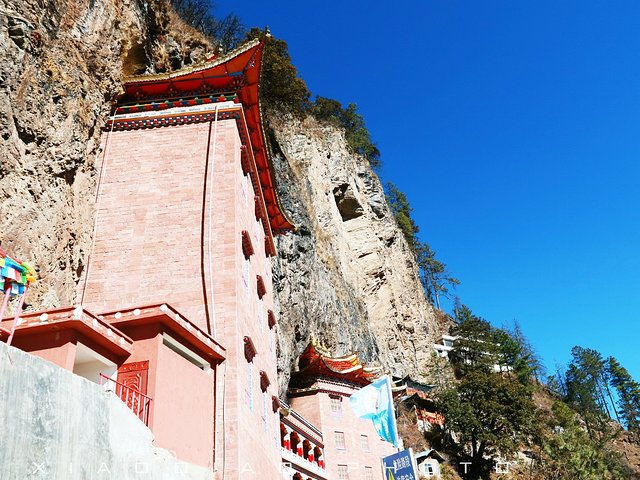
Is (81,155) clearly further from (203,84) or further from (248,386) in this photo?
(248,386)

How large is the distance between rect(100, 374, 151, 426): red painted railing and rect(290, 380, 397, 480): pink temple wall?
1807 centimetres

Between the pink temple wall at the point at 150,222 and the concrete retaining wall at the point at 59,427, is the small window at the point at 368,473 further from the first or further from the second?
the concrete retaining wall at the point at 59,427

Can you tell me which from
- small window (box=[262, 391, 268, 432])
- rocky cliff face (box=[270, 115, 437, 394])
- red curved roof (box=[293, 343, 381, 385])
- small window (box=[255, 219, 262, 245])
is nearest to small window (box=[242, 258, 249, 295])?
small window (box=[255, 219, 262, 245])

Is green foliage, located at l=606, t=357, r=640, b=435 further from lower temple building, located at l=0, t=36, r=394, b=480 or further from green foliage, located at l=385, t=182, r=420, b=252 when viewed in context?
lower temple building, located at l=0, t=36, r=394, b=480

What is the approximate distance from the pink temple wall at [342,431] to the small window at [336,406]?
0.10m

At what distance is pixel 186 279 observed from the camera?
13.6 m

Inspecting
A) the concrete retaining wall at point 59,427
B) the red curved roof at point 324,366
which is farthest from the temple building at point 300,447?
the concrete retaining wall at point 59,427

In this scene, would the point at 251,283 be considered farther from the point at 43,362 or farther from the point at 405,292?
the point at 405,292

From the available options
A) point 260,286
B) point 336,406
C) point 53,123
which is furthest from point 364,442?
point 53,123

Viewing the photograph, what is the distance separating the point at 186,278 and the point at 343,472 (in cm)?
1640

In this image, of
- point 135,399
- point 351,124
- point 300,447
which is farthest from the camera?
point 351,124

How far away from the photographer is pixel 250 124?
1789 centimetres

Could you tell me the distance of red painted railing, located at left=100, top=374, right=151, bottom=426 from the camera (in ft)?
30.9

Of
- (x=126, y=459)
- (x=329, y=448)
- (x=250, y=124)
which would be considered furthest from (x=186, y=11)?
(x=126, y=459)
